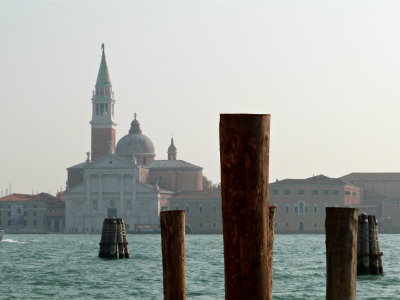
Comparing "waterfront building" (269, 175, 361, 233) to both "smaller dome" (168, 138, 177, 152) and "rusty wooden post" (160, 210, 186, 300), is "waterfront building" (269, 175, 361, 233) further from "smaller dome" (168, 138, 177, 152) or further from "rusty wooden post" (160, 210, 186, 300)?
"rusty wooden post" (160, 210, 186, 300)

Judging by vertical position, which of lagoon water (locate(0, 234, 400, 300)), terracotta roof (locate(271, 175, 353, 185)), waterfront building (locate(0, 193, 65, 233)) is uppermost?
terracotta roof (locate(271, 175, 353, 185))

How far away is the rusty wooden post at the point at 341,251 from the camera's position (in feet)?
24.8

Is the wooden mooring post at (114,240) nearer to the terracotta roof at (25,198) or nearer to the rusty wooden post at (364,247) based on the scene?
the rusty wooden post at (364,247)

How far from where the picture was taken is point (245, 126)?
5504 millimetres

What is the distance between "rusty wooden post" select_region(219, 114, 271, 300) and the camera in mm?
5516

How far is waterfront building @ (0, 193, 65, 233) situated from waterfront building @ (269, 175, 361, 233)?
949 inches

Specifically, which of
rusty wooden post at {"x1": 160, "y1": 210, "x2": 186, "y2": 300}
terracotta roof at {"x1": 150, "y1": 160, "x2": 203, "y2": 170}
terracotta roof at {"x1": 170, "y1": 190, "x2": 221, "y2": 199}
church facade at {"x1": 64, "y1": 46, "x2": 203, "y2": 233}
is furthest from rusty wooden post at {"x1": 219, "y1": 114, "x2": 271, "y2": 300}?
terracotta roof at {"x1": 150, "y1": 160, "x2": 203, "y2": 170}

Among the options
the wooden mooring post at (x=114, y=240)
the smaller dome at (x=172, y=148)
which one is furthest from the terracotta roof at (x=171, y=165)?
the wooden mooring post at (x=114, y=240)

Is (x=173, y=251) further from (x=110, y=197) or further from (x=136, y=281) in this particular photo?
(x=110, y=197)

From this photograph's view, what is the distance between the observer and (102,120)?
121250 mm

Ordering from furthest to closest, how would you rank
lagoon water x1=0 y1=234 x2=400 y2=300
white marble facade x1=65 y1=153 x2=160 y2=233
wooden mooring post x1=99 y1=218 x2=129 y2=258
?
white marble facade x1=65 y1=153 x2=160 y2=233
wooden mooring post x1=99 y1=218 x2=129 y2=258
lagoon water x1=0 y1=234 x2=400 y2=300

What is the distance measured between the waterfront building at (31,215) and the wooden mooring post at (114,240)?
3165 inches

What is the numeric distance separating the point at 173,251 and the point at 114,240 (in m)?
28.6

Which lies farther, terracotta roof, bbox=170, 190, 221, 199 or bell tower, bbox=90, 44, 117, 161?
bell tower, bbox=90, 44, 117, 161
